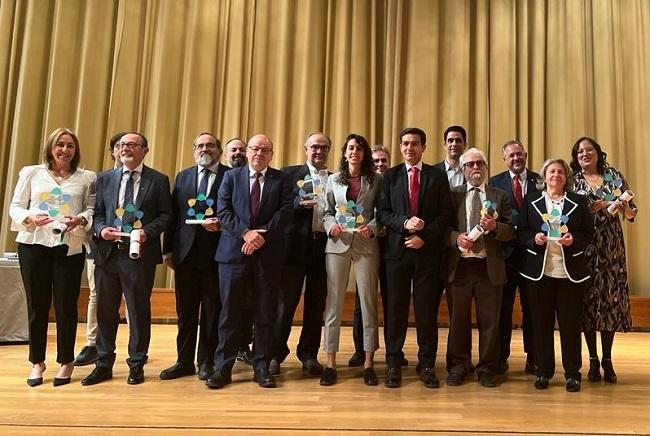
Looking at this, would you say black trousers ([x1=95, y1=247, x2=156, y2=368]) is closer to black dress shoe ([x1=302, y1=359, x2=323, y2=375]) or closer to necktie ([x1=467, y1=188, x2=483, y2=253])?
black dress shoe ([x1=302, y1=359, x2=323, y2=375])

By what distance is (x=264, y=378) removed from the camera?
3.00m

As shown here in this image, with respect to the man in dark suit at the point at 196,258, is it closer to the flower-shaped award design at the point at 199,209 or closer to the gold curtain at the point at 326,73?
the flower-shaped award design at the point at 199,209

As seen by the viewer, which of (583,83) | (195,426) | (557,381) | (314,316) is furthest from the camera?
(583,83)

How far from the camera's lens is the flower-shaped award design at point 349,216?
313 cm

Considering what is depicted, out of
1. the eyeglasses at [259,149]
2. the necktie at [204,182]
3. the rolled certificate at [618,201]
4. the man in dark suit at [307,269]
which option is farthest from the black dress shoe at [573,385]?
the necktie at [204,182]

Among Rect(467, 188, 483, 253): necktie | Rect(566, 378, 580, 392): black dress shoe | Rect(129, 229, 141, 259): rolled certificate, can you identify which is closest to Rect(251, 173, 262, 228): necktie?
Rect(129, 229, 141, 259): rolled certificate

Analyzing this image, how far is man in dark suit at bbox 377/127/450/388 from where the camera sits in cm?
308

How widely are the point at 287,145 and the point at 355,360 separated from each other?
3720 mm

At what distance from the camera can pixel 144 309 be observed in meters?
3.13

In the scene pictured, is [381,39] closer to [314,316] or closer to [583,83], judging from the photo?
[583,83]

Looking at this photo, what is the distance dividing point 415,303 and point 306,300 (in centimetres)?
84

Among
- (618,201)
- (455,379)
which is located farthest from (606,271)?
(455,379)

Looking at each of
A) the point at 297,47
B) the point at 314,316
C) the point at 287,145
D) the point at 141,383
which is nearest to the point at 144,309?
the point at 141,383

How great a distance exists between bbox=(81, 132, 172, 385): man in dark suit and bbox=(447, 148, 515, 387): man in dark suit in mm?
1785
